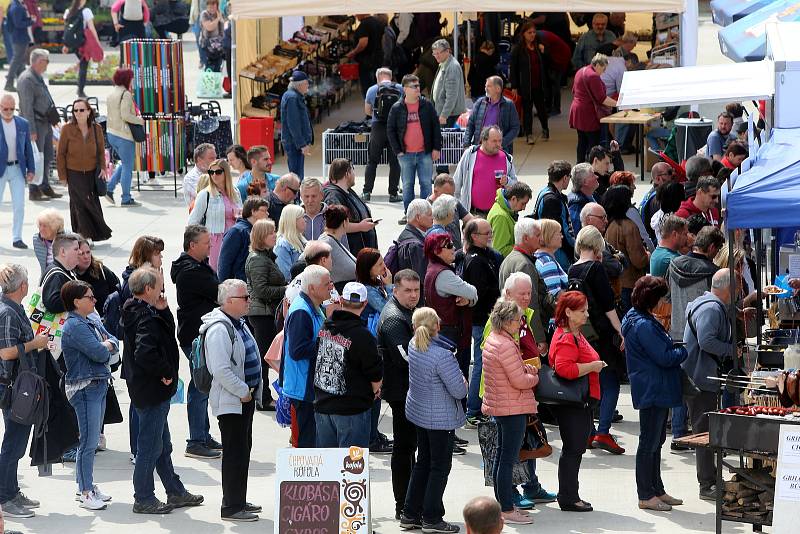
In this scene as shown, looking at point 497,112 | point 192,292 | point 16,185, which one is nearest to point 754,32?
point 497,112

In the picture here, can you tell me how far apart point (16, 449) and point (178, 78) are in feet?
32.4

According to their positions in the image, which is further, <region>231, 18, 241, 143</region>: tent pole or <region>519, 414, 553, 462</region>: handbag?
<region>231, 18, 241, 143</region>: tent pole

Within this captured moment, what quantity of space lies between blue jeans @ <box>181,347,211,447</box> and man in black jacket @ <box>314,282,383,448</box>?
178 cm

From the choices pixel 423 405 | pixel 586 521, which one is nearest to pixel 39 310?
pixel 423 405

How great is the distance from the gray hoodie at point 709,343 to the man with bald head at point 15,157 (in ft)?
29.0

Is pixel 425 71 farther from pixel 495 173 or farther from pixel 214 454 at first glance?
pixel 214 454

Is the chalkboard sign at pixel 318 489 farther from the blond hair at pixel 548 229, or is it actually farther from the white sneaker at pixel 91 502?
the blond hair at pixel 548 229

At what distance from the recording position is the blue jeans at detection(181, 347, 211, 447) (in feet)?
33.8

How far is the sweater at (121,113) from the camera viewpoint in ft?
57.7

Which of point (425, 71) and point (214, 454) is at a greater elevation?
point (425, 71)

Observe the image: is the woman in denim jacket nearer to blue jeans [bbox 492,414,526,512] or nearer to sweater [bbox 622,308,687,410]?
blue jeans [bbox 492,414,526,512]

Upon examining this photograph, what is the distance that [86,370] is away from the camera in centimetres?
927

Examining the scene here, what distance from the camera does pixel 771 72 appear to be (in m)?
11.8

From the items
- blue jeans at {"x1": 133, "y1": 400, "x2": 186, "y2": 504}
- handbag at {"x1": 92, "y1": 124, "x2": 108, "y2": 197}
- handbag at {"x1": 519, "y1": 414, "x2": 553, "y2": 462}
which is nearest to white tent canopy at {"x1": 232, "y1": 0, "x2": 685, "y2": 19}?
handbag at {"x1": 92, "y1": 124, "x2": 108, "y2": 197}
